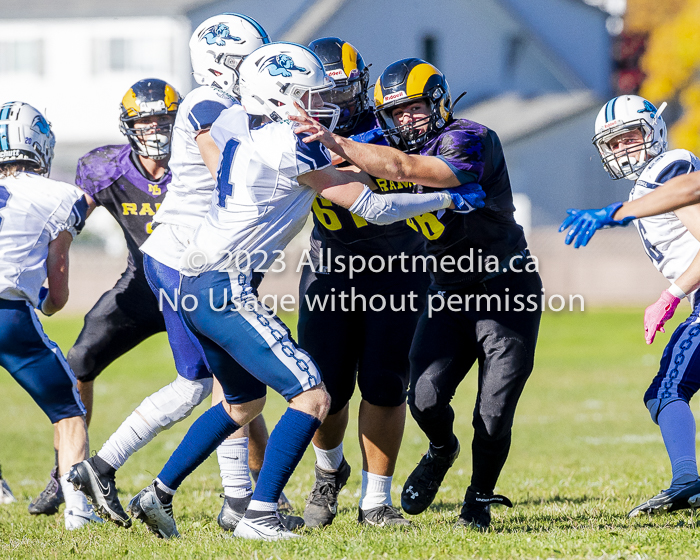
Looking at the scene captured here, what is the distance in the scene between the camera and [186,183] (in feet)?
14.8

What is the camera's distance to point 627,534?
12.5ft

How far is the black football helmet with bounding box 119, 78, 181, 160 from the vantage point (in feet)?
16.9

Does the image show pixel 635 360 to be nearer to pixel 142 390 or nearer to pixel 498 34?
pixel 142 390

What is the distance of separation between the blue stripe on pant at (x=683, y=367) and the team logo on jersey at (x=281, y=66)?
7.20ft

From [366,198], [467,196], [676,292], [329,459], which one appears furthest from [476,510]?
[366,198]

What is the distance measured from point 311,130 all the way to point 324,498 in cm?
200

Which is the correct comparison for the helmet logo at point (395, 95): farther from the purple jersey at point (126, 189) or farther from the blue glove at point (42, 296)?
the blue glove at point (42, 296)

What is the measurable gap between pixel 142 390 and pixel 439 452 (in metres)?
8.89

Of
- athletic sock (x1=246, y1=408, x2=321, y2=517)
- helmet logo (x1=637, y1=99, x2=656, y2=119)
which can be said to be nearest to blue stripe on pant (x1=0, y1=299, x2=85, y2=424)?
athletic sock (x1=246, y1=408, x2=321, y2=517)

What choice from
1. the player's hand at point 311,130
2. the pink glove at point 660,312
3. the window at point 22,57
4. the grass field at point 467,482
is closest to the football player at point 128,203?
the grass field at point 467,482

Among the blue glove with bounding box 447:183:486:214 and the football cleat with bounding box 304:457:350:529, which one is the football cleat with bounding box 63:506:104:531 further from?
the blue glove with bounding box 447:183:486:214

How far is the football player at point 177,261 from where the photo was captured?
4.29m

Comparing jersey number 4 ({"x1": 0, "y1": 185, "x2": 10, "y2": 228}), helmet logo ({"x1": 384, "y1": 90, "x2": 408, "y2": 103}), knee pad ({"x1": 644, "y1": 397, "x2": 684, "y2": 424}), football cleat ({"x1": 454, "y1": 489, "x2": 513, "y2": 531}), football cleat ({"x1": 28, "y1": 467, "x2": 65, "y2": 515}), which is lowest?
football cleat ({"x1": 28, "y1": 467, "x2": 65, "y2": 515})

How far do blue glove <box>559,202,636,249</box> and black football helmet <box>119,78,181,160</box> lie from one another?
247cm
